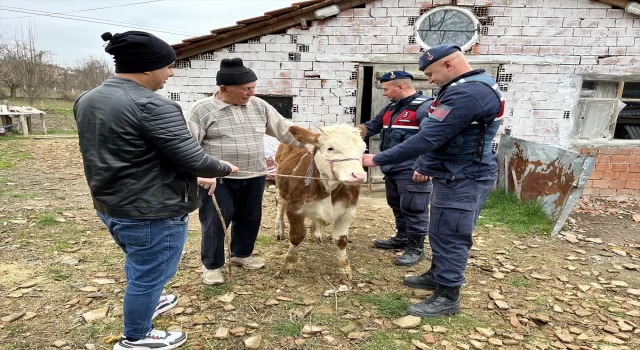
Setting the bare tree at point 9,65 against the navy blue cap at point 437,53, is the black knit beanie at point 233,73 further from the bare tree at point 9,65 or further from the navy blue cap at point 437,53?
the bare tree at point 9,65

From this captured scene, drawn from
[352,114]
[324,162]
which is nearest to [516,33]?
[352,114]

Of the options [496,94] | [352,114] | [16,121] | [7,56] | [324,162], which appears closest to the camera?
[496,94]

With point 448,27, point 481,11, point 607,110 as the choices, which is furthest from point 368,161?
point 607,110

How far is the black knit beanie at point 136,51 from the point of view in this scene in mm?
1966

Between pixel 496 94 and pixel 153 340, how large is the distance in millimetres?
3052

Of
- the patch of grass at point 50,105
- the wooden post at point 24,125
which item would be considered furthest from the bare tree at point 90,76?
the wooden post at point 24,125

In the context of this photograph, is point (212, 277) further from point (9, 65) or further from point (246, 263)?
point (9, 65)

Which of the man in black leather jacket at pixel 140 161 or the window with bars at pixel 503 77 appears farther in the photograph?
the window with bars at pixel 503 77

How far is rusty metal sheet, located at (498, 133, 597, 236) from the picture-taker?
519 centimetres

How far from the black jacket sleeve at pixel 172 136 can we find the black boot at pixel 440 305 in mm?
2166

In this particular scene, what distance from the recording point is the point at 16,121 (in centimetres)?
1554

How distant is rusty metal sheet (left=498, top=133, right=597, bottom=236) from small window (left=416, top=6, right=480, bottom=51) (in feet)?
6.82

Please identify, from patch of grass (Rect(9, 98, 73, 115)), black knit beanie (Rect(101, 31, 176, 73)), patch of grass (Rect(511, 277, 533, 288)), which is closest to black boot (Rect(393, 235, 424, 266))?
patch of grass (Rect(511, 277, 533, 288))

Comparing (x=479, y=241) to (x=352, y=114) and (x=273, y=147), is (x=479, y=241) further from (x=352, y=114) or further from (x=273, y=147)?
(x=273, y=147)
